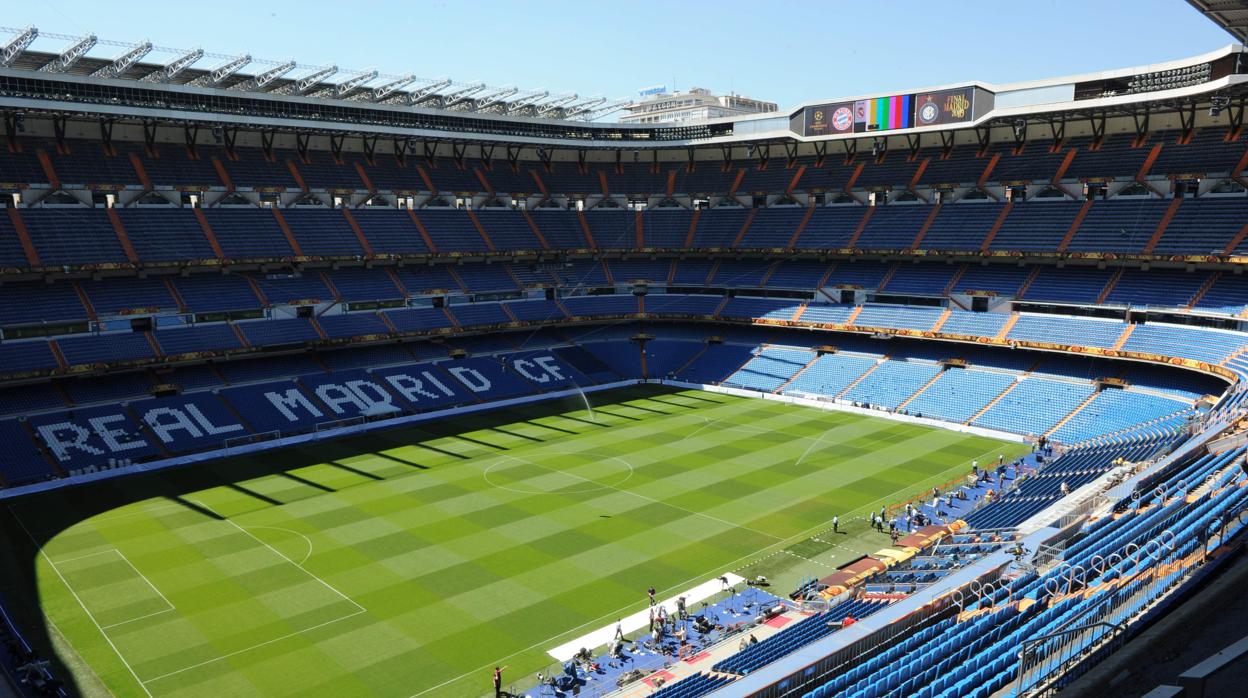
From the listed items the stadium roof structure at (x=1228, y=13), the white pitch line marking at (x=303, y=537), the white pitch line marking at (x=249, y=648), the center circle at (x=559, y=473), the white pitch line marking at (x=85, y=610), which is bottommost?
the center circle at (x=559, y=473)

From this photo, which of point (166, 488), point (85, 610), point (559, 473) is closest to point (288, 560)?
point (85, 610)

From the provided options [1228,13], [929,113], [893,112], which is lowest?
[1228,13]

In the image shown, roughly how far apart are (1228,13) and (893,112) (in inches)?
1671

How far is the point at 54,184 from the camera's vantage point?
53125mm

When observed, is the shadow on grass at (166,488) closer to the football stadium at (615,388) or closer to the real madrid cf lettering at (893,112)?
the football stadium at (615,388)

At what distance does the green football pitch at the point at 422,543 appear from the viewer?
25.5m

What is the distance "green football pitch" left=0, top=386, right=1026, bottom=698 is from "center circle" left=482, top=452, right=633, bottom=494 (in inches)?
6.7

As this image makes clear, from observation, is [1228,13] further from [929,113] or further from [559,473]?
[929,113]

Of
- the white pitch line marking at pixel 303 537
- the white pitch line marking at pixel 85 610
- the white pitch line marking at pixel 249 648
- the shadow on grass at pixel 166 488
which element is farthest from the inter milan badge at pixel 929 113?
the white pitch line marking at pixel 85 610

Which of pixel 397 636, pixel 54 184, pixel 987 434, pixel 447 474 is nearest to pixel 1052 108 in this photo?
pixel 987 434

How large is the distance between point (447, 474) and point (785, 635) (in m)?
24.5

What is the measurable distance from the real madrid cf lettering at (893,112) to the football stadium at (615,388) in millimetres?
241

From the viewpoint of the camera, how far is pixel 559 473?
43531 mm

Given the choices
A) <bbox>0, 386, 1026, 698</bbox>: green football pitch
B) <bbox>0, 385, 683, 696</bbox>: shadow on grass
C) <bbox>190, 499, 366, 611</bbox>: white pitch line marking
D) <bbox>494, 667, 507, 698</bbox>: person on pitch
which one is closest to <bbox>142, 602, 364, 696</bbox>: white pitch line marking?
<bbox>0, 386, 1026, 698</bbox>: green football pitch
